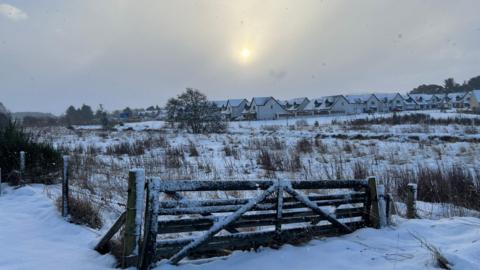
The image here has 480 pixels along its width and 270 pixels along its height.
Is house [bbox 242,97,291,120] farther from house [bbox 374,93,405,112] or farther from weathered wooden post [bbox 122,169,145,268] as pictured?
weathered wooden post [bbox 122,169,145,268]

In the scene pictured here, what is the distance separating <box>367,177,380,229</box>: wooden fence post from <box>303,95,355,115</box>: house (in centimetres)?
7394

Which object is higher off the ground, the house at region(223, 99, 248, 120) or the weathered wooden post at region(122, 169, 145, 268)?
the house at region(223, 99, 248, 120)

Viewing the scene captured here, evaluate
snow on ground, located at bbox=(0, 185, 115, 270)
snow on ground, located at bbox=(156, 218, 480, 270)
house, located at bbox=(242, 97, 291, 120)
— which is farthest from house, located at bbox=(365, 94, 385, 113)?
snow on ground, located at bbox=(0, 185, 115, 270)

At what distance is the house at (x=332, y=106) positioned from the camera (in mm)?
79762

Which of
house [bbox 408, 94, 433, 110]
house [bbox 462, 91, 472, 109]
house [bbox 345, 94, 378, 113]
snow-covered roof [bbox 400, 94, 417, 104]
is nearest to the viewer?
house [bbox 345, 94, 378, 113]

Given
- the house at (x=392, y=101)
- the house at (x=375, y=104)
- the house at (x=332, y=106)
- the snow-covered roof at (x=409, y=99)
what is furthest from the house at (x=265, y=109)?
the snow-covered roof at (x=409, y=99)

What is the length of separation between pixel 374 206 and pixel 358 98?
280 feet

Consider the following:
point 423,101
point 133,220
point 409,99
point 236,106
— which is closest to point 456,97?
point 423,101

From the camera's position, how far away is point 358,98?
86.8 metres

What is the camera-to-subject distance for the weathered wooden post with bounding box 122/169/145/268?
4352 mm

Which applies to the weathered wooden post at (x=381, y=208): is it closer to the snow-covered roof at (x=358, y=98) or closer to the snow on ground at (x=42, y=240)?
the snow on ground at (x=42, y=240)

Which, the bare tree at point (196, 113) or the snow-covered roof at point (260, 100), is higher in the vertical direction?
the snow-covered roof at point (260, 100)

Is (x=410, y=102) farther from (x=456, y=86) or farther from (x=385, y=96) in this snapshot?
(x=456, y=86)

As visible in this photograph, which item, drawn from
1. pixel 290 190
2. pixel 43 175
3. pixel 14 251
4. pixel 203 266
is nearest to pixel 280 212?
pixel 290 190
